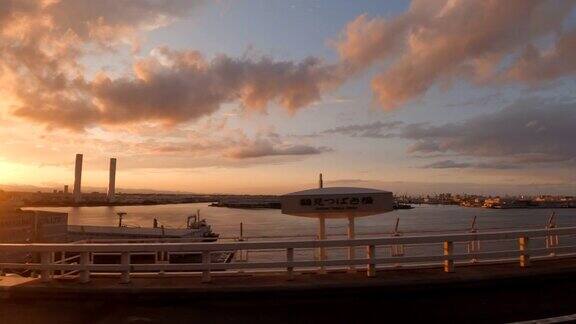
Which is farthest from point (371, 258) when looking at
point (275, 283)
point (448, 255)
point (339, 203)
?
point (275, 283)

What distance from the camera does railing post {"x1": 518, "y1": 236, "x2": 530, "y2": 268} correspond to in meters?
11.8

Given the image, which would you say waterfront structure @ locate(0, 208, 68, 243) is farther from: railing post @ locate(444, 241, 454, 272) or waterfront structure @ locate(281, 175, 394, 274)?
railing post @ locate(444, 241, 454, 272)

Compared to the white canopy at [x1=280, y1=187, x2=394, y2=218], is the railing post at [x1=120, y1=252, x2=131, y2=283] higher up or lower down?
lower down

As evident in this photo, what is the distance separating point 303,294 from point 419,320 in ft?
8.77

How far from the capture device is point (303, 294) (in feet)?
31.6

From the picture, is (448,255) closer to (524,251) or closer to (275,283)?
(524,251)

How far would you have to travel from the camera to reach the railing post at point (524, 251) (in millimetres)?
11758

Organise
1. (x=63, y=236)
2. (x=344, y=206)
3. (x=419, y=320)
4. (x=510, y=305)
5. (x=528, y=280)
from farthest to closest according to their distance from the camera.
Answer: (x=63, y=236) → (x=344, y=206) → (x=528, y=280) → (x=510, y=305) → (x=419, y=320)

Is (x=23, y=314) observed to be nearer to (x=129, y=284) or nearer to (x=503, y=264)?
(x=129, y=284)

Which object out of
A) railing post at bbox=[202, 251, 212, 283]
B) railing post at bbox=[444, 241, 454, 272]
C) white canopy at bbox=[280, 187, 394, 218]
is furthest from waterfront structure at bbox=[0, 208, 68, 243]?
railing post at bbox=[444, 241, 454, 272]

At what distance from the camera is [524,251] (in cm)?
1174

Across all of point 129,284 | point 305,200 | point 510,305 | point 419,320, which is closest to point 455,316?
point 419,320

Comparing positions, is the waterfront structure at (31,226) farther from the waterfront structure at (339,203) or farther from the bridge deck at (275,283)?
the waterfront structure at (339,203)

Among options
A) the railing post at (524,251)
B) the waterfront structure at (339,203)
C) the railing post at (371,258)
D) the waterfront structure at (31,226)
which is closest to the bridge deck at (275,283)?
the railing post at (371,258)
